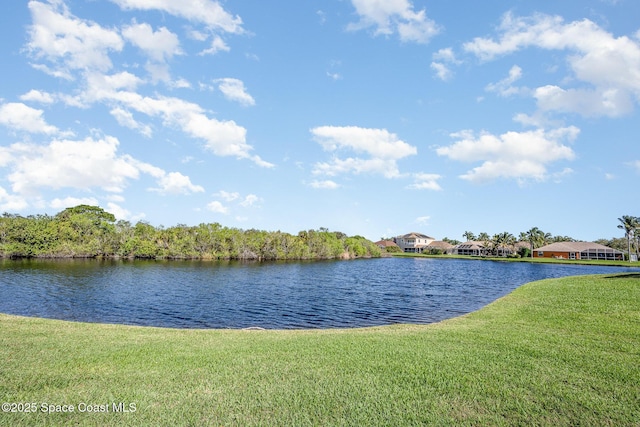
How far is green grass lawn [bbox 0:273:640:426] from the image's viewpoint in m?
5.74

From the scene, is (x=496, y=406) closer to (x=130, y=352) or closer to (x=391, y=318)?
(x=130, y=352)

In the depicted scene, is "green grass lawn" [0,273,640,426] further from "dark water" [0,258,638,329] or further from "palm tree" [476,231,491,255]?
"palm tree" [476,231,491,255]

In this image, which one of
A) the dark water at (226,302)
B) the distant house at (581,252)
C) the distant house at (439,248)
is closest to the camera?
the dark water at (226,302)

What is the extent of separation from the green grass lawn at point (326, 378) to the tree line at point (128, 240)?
7686 centimetres

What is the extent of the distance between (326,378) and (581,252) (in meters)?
121

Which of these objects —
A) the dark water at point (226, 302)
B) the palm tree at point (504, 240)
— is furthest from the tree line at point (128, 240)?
the palm tree at point (504, 240)

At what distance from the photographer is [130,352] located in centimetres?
908

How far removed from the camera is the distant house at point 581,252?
101m

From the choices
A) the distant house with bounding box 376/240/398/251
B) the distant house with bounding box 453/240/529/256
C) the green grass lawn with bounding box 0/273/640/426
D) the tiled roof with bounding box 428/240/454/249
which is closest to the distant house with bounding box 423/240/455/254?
the tiled roof with bounding box 428/240/454/249

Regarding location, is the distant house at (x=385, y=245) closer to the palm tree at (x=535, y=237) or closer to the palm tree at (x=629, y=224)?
the palm tree at (x=535, y=237)

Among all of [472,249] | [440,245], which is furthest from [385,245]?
[472,249]

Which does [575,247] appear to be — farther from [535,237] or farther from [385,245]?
[385,245]

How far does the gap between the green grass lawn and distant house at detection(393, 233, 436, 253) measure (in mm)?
155840

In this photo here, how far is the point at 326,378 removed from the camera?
284 inches
